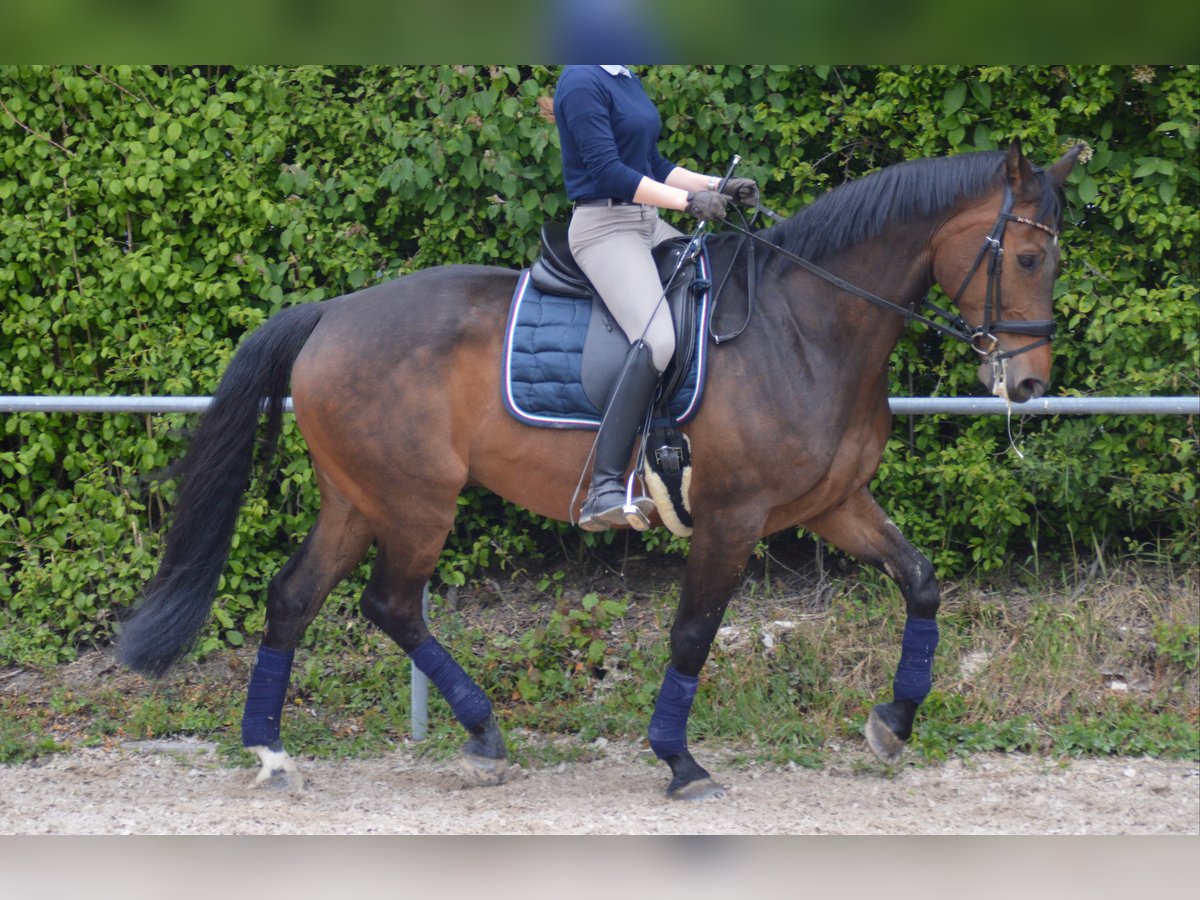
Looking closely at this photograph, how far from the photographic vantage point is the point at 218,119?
6.21m

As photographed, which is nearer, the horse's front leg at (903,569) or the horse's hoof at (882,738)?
the horse's front leg at (903,569)

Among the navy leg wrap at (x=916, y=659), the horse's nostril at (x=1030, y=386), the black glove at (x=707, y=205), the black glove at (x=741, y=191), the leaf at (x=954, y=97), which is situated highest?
the leaf at (x=954, y=97)

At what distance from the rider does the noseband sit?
91cm

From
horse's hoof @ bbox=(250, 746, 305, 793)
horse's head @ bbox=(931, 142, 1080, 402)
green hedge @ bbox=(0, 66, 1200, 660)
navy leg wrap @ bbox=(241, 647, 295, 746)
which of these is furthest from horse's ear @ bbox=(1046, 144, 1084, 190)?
horse's hoof @ bbox=(250, 746, 305, 793)

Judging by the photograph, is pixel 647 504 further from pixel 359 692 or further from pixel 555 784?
pixel 359 692

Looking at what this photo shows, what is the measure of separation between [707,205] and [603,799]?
96.3 inches

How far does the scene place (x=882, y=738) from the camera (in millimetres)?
5047

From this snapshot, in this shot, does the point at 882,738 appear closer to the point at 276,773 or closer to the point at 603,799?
the point at 603,799

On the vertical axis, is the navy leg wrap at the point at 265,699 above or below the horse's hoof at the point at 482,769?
above

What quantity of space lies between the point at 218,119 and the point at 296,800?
3553 mm

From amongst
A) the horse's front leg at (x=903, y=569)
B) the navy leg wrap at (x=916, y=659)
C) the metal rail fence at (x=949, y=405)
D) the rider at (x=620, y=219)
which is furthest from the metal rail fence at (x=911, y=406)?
the rider at (x=620, y=219)

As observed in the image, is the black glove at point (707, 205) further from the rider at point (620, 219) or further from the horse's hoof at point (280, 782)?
the horse's hoof at point (280, 782)

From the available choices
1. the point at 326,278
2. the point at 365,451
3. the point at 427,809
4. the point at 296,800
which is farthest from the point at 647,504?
the point at 326,278

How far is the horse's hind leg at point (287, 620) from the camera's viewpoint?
5027 mm
